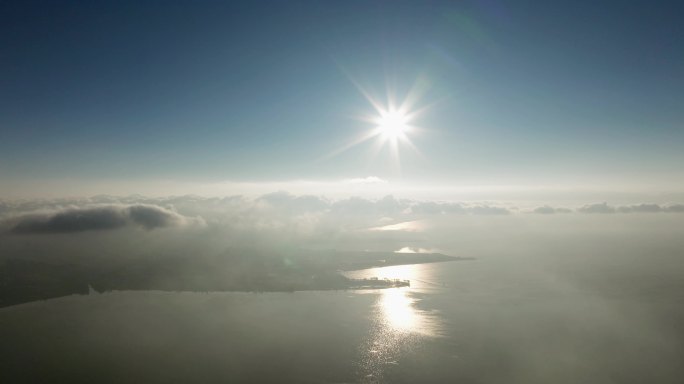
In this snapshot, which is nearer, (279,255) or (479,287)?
(479,287)

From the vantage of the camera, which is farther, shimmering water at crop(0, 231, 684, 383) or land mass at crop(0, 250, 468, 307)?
land mass at crop(0, 250, 468, 307)

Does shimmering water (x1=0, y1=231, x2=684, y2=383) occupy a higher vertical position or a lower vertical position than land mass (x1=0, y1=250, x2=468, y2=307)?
lower

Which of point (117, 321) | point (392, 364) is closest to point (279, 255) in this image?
point (117, 321)

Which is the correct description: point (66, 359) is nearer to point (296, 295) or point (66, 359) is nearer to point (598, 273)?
point (296, 295)

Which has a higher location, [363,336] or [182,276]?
[182,276]

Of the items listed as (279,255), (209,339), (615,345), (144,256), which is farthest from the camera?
(279,255)

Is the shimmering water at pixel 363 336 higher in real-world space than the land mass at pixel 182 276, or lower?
lower

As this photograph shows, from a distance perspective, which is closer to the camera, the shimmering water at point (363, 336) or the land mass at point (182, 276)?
the shimmering water at point (363, 336)

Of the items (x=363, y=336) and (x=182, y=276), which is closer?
(x=363, y=336)
